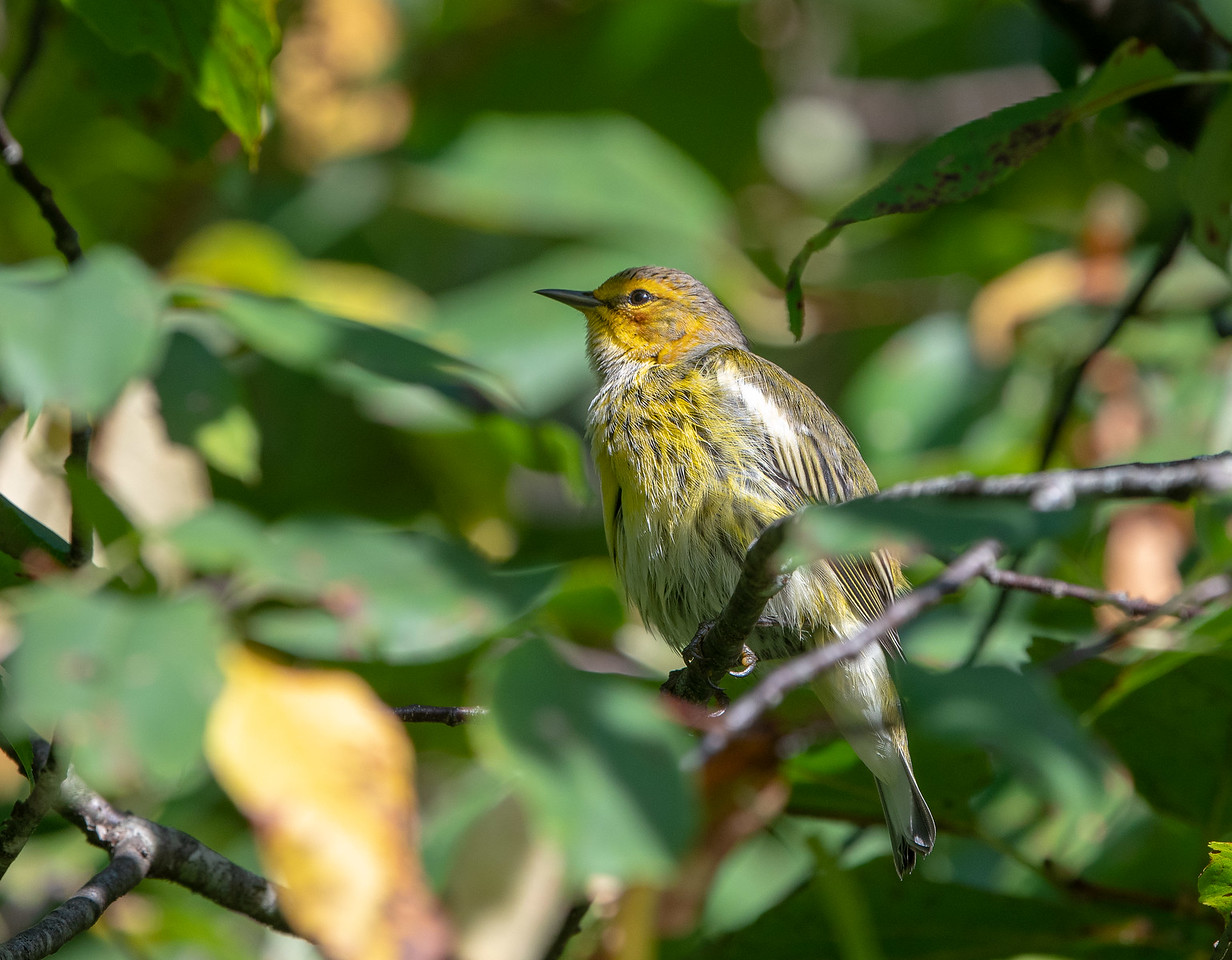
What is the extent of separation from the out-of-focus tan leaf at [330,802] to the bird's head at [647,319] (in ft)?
6.25

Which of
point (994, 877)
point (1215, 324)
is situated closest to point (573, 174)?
point (1215, 324)

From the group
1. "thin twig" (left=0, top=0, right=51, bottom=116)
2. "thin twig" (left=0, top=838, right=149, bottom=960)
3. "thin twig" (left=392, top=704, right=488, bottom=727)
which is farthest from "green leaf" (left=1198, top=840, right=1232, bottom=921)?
"thin twig" (left=0, top=0, right=51, bottom=116)

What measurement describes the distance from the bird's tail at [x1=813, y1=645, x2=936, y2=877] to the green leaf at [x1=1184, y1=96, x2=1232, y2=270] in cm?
118

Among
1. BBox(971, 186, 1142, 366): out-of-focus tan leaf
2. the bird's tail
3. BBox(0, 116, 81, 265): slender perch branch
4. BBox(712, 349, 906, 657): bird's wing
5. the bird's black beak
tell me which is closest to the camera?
BBox(0, 116, 81, 265): slender perch branch

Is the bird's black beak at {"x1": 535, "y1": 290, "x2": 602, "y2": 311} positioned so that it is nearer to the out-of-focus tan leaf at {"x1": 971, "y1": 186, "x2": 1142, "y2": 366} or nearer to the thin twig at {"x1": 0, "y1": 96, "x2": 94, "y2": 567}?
the out-of-focus tan leaf at {"x1": 971, "y1": 186, "x2": 1142, "y2": 366}

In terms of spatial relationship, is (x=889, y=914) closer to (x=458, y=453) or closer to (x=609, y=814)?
(x=609, y=814)

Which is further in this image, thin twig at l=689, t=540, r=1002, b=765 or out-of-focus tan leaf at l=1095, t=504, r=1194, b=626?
out-of-focus tan leaf at l=1095, t=504, r=1194, b=626

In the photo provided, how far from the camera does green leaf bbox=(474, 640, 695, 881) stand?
1251mm

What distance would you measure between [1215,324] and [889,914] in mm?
2451

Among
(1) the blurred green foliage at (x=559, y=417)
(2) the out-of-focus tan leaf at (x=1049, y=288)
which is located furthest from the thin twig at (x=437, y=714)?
(2) the out-of-focus tan leaf at (x=1049, y=288)

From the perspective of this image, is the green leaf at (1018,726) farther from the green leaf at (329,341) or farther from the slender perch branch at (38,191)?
the slender perch branch at (38,191)

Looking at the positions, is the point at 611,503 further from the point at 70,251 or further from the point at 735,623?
the point at 70,251

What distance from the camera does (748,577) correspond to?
2.13m

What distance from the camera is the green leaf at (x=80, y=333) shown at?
212 cm
